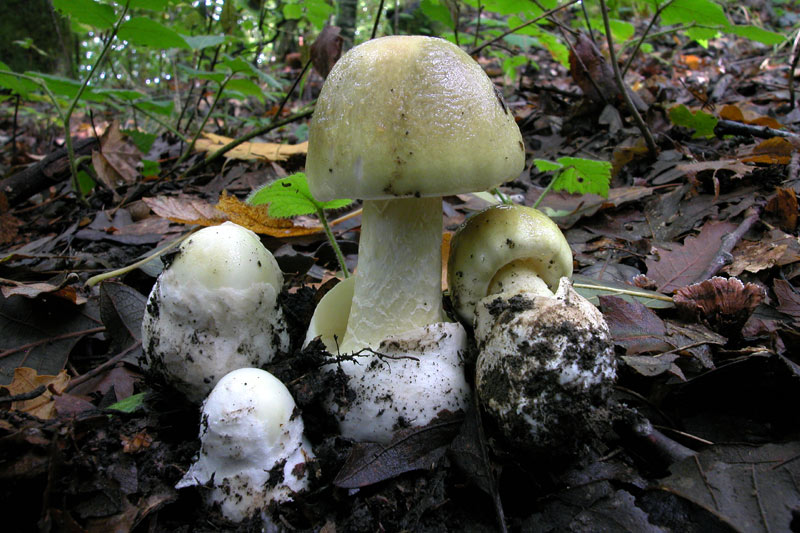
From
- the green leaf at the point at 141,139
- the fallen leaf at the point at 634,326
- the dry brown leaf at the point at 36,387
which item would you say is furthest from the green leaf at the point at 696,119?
the green leaf at the point at 141,139

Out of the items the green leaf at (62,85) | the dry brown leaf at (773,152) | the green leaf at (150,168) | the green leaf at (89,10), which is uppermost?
the green leaf at (89,10)

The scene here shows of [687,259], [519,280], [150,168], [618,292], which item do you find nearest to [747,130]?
[687,259]

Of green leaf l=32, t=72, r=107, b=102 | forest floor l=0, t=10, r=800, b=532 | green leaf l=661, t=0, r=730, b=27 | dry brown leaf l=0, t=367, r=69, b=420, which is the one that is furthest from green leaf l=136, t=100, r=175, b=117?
green leaf l=661, t=0, r=730, b=27

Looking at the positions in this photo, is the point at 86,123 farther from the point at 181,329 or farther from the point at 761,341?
the point at 761,341

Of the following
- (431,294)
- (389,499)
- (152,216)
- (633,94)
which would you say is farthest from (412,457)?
(633,94)

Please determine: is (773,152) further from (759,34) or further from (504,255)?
(504,255)

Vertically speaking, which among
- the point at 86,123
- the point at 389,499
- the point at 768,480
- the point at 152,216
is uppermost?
the point at 768,480

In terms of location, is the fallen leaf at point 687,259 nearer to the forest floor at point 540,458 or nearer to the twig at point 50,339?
the forest floor at point 540,458
